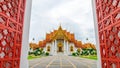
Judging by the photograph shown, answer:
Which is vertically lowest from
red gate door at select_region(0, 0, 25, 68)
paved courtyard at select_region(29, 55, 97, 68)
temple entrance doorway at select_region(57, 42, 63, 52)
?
paved courtyard at select_region(29, 55, 97, 68)

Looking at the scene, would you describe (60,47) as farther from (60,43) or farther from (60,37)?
(60,37)

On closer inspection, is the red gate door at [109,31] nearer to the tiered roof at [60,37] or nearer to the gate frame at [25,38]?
the gate frame at [25,38]

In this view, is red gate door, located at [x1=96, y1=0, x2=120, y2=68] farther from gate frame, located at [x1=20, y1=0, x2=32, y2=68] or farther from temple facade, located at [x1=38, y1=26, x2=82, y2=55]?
temple facade, located at [x1=38, y1=26, x2=82, y2=55]

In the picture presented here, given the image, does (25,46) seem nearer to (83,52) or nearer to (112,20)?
(112,20)

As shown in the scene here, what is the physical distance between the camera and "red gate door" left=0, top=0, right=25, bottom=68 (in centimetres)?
226

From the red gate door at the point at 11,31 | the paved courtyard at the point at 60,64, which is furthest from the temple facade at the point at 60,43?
the red gate door at the point at 11,31

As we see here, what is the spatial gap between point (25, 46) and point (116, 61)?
213cm

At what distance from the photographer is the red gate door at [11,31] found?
2.26 meters

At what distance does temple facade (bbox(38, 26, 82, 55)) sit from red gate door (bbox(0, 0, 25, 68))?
19.6 metres

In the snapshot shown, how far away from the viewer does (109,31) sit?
246 centimetres

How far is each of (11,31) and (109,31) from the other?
1.98 metres

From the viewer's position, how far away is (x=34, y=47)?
21.5 m

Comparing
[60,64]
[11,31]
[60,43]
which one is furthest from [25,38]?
[60,43]

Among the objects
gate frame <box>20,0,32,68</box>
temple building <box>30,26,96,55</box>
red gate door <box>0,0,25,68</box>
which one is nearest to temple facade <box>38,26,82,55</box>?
temple building <box>30,26,96,55</box>
